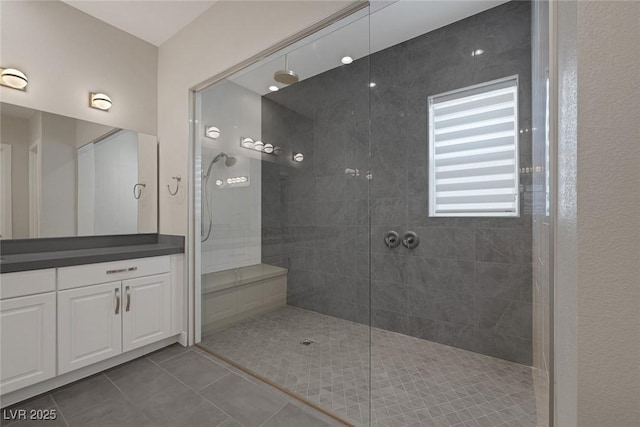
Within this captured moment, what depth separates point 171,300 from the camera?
236cm

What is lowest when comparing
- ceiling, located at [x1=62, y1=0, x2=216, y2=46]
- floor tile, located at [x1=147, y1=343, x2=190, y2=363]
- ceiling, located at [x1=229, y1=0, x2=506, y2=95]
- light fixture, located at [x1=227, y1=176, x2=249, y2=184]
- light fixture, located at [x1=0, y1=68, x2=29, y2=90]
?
floor tile, located at [x1=147, y1=343, x2=190, y2=363]

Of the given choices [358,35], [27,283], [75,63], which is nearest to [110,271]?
[27,283]

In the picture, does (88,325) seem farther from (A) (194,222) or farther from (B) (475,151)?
(B) (475,151)

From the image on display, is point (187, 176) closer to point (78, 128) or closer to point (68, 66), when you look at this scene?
point (78, 128)

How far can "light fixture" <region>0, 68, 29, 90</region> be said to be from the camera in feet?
6.37

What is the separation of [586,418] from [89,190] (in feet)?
10.3

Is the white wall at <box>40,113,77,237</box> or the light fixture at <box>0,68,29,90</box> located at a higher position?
the light fixture at <box>0,68,29,90</box>

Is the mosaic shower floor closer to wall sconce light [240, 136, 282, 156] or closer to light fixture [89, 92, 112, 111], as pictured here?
wall sconce light [240, 136, 282, 156]

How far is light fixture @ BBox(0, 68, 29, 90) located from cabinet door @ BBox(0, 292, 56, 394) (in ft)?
5.12

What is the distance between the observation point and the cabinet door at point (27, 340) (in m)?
1.54

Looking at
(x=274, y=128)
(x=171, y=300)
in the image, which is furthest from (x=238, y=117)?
(x=171, y=300)

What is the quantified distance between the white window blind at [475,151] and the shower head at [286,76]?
4.04ft

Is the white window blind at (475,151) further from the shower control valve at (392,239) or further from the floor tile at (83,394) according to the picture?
the floor tile at (83,394)

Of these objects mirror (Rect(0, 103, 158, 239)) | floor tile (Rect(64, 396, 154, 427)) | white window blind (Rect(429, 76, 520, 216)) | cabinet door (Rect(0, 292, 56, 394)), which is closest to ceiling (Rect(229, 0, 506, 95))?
white window blind (Rect(429, 76, 520, 216))
